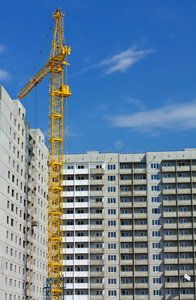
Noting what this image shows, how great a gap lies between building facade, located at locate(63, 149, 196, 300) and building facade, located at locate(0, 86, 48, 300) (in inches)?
550

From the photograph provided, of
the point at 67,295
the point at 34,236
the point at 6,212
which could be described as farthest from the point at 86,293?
the point at 6,212

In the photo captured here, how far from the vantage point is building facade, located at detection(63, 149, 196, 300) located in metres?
151

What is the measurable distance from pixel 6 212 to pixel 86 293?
50408 millimetres

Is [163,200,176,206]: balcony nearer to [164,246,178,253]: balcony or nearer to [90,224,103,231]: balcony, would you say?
[164,246,178,253]: balcony

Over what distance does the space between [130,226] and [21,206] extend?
42.4m

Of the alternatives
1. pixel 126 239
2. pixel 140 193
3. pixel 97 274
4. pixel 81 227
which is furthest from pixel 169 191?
pixel 97 274

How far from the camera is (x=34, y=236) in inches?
5266

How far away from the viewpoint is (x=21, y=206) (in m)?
123

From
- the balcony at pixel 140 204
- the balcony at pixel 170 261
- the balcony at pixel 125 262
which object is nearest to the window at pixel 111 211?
the balcony at pixel 140 204

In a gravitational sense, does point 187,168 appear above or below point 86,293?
above

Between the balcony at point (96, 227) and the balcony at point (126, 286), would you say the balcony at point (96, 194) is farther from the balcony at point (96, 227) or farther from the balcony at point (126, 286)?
the balcony at point (126, 286)

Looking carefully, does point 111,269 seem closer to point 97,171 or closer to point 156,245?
point 156,245

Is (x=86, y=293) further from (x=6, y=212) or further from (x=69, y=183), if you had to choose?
(x=6, y=212)

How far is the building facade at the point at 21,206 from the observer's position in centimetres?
11075
